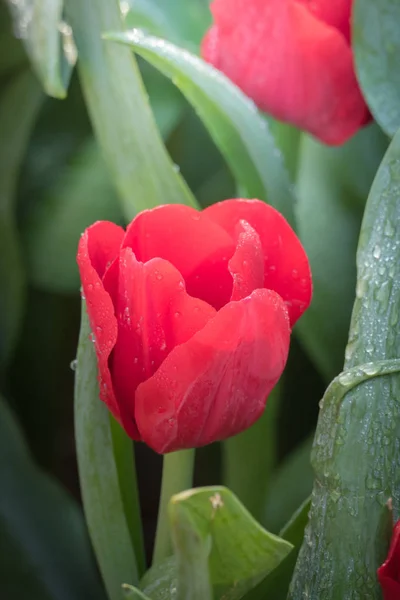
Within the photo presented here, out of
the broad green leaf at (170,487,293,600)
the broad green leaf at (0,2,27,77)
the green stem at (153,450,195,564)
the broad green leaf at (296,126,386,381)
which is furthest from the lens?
the broad green leaf at (0,2,27,77)

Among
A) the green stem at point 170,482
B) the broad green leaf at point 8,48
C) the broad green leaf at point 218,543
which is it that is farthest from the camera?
the broad green leaf at point 8,48

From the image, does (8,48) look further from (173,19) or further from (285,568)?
(285,568)

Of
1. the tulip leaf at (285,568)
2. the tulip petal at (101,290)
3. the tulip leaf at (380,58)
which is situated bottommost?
the tulip leaf at (285,568)

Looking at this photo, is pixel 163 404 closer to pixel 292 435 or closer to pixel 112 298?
pixel 112 298

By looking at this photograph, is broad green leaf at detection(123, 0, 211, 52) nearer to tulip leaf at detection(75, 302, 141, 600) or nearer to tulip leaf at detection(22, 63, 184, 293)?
tulip leaf at detection(22, 63, 184, 293)

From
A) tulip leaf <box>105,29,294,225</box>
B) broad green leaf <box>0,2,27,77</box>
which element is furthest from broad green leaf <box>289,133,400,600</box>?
broad green leaf <box>0,2,27,77</box>

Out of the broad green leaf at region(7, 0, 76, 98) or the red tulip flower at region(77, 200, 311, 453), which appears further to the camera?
the broad green leaf at region(7, 0, 76, 98)

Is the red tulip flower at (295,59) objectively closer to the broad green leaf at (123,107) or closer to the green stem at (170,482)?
the broad green leaf at (123,107)

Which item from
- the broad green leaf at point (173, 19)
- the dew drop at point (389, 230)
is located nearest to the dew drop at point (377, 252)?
the dew drop at point (389, 230)
